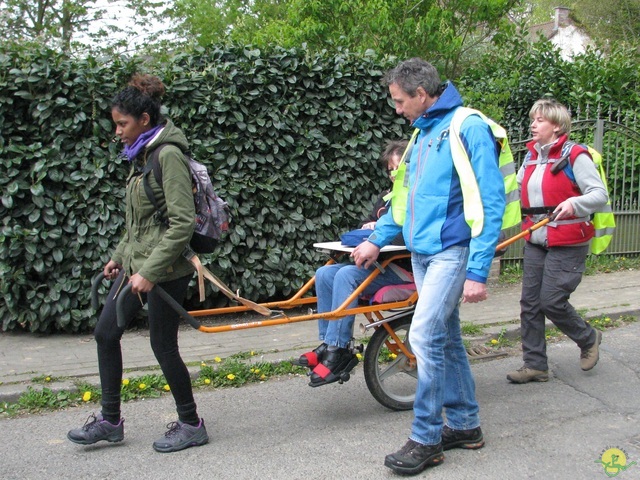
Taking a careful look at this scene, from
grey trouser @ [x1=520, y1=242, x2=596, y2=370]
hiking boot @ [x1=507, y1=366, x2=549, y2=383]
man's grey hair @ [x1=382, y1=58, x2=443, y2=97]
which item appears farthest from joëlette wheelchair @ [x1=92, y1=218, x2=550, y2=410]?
man's grey hair @ [x1=382, y1=58, x2=443, y2=97]

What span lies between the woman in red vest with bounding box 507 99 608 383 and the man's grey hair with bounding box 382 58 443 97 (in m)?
1.46

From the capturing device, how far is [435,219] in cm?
355

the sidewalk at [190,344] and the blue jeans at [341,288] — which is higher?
the blue jeans at [341,288]

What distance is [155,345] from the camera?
12.5ft

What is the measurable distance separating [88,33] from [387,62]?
64.5 ft

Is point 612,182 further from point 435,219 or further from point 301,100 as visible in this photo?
point 435,219

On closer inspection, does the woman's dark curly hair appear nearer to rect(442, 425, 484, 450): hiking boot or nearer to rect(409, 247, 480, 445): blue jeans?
rect(409, 247, 480, 445): blue jeans

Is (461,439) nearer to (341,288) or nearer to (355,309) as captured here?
(355,309)

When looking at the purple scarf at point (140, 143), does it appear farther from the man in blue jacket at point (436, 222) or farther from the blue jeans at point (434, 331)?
the blue jeans at point (434, 331)

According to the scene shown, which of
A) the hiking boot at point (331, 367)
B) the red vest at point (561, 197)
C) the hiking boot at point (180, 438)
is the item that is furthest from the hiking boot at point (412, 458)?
the red vest at point (561, 197)

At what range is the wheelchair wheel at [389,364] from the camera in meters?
4.38

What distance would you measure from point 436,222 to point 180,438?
1903 mm

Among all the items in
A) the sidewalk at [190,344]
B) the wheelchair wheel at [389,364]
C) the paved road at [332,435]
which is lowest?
the paved road at [332,435]

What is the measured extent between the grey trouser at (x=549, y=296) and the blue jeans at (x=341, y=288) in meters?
1.25
